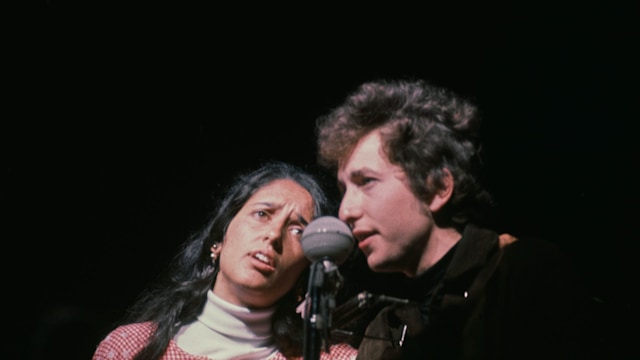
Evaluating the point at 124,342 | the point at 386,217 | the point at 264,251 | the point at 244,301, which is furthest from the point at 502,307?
the point at 124,342

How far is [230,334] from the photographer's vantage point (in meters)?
3.18

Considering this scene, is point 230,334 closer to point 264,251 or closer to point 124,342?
point 264,251

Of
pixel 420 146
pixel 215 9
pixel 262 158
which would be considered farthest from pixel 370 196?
pixel 215 9

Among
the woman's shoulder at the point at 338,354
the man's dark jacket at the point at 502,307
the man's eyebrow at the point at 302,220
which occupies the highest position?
the man's dark jacket at the point at 502,307

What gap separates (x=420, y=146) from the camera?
258 centimetres

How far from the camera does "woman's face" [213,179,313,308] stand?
10.3 feet

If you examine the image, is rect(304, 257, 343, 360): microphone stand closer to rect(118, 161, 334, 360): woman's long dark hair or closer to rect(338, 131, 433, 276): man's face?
rect(338, 131, 433, 276): man's face

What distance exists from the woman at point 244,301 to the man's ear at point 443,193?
3.41 ft

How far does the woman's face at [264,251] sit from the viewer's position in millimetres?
3154

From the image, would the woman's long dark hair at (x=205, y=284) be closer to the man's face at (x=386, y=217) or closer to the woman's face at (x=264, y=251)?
the woman's face at (x=264, y=251)

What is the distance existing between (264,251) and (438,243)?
1077mm

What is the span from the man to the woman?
51 centimetres

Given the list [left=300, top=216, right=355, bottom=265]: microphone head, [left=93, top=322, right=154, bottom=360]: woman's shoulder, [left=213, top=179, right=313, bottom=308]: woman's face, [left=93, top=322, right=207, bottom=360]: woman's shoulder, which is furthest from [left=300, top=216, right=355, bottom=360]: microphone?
[left=93, top=322, right=154, bottom=360]: woman's shoulder

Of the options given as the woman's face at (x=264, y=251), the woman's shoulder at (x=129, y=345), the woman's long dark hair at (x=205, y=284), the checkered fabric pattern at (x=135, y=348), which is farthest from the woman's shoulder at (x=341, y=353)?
the woman's shoulder at (x=129, y=345)
